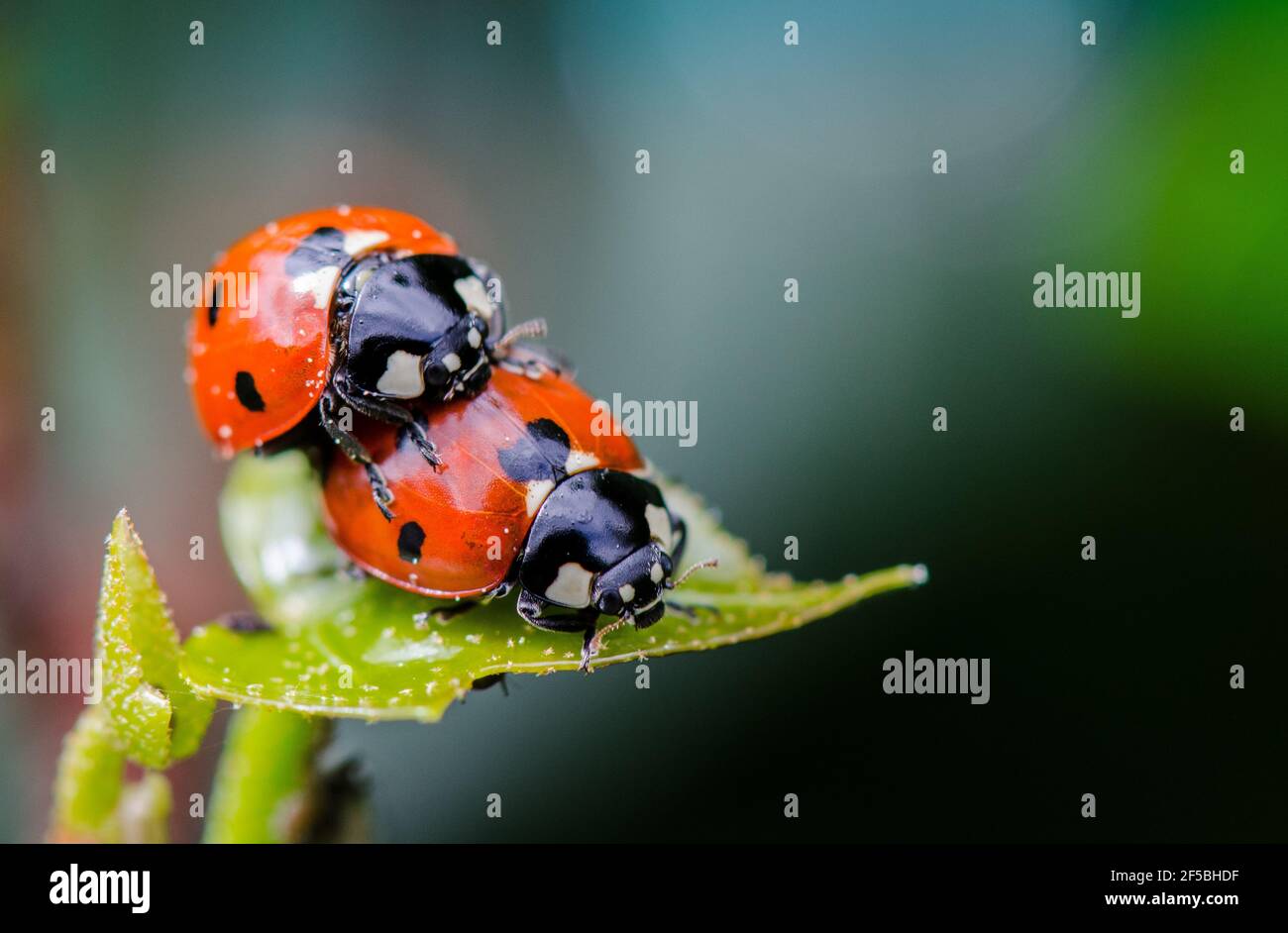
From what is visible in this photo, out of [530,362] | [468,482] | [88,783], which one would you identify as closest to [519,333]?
[530,362]

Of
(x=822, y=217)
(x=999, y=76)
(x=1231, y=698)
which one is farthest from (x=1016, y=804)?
(x=999, y=76)

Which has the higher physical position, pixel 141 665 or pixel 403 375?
pixel 403 375

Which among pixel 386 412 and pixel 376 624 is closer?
pixel 376 624

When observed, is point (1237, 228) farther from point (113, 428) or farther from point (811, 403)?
point (113, 428)

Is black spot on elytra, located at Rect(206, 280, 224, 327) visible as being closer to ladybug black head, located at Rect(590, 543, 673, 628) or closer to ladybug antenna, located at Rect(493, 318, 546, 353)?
ladybug antenna, located at Rect(493, 318, 546, 353)

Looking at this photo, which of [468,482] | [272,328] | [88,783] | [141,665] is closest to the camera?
[141,665]

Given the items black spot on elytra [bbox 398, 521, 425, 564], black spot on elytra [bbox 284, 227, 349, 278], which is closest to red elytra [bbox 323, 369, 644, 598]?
black spot on elytra [bbox 398, 521, 425, 564]

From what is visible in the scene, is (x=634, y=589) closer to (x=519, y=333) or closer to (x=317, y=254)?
(x=519, y=333)
